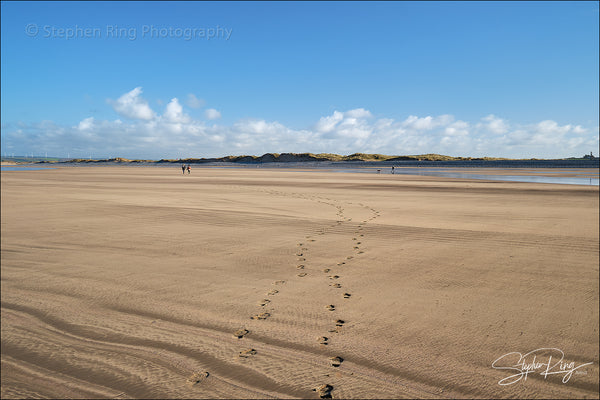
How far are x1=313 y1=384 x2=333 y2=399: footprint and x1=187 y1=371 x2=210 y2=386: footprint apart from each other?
931 mm

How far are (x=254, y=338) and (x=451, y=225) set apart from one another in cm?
730

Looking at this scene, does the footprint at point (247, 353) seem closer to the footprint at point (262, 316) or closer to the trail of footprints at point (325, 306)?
the trail of footprints at point (325, 306)

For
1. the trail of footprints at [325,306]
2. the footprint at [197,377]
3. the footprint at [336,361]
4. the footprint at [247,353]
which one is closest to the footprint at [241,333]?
the trail of footprints at [325,306]

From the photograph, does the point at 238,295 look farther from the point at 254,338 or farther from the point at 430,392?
the point at 430,392

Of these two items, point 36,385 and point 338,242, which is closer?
point 36,385

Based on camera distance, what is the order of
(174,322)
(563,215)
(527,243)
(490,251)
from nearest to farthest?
(174,322)
(490,251)
(527,243)
(563,215)

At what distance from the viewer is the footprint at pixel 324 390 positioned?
269 cm

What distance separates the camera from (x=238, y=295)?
4.51 meters

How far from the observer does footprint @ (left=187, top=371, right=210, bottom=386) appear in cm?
285

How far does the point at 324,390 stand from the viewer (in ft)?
9.01

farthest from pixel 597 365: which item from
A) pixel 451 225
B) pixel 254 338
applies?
pixel 451 225

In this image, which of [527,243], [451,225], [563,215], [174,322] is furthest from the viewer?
[563,215]

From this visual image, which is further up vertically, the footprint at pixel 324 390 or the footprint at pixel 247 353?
the footprint at pixel 247 353

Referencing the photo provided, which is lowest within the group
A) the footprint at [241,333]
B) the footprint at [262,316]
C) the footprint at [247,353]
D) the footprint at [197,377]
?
the footprint at [197,377]
